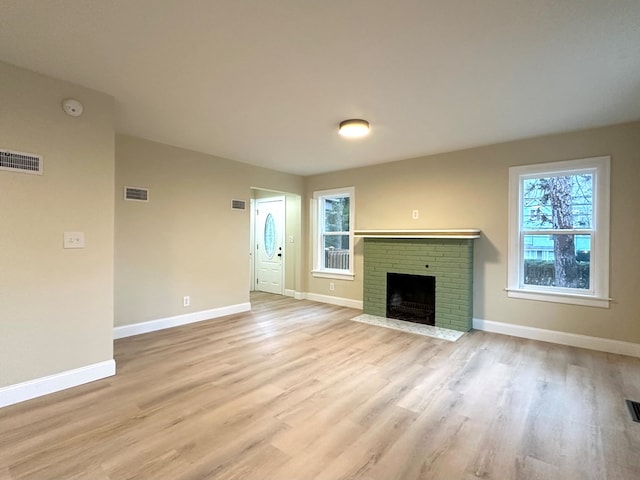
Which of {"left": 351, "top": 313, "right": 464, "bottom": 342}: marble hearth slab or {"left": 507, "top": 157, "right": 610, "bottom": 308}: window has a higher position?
{"left": 507, "top": 157, "right": 610, "bottom": 308}: window

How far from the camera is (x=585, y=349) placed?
3.63m

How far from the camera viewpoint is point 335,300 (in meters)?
5.99

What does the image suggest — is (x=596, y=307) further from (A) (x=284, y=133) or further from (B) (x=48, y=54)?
(B) (x=48, y=54)

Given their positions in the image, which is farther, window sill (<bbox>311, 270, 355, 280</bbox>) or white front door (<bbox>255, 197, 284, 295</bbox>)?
white front door (<bbox>255, 197, 284, 295</bbox>)

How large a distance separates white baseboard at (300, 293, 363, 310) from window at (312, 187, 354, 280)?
1.36 ft

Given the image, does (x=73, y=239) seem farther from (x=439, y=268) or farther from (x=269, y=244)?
(x=269, y=244)

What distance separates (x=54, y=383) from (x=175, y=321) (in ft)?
6.17

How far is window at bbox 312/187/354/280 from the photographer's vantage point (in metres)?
5.87

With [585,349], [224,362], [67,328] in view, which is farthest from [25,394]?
[585,349]

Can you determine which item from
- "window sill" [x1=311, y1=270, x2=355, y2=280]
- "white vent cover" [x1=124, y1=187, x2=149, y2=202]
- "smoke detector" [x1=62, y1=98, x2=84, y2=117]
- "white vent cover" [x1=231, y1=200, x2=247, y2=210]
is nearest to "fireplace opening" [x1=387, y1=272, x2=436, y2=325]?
"window sill" [x1=311, y1=270, x2=355, y2=280]

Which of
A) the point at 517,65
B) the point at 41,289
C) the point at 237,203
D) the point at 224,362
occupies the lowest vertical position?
the point at 224,362

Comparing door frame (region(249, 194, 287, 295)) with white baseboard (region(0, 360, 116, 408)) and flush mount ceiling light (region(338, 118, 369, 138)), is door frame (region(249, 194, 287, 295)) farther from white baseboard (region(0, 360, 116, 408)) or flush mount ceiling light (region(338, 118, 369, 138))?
white baseboard (region(0, 360, 116, 408))

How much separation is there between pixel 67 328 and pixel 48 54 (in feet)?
6.95

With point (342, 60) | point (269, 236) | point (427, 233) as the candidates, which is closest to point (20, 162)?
point (342, 60)
